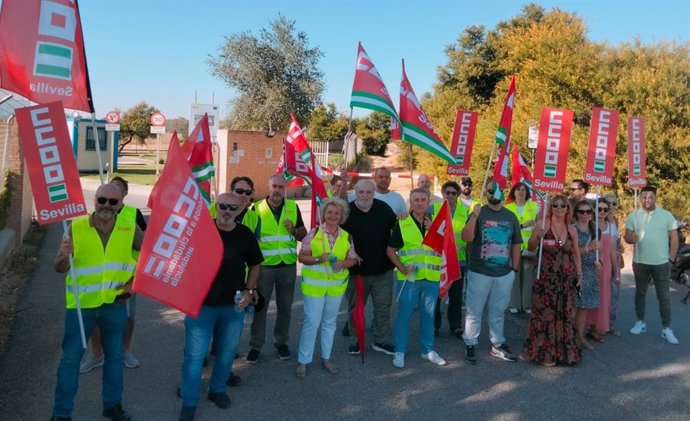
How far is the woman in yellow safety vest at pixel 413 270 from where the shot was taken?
5602 mm

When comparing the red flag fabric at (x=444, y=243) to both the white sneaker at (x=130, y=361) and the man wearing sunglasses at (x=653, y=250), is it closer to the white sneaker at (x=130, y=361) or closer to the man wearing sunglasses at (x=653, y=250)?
the man wearing sunglasses at (x=653, y=250)

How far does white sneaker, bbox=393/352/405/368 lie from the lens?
5.59 metres

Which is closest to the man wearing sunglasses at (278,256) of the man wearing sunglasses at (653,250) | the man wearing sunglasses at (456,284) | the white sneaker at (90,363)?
the white sneaker at (90,363)

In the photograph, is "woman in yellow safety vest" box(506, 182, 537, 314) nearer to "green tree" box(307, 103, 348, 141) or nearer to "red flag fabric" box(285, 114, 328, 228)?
"red flag fabric" box(285, 114, 328, 228)

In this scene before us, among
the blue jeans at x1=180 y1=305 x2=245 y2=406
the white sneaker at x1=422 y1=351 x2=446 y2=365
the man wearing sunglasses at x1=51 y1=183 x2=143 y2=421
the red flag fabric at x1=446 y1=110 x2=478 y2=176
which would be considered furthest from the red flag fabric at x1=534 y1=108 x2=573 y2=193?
the man wearing sunglasses at x1=51 y1=183 x2=143 y2=421

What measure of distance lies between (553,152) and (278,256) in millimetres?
3494

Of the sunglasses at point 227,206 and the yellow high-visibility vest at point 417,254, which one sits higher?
the sunglasses at point 227,206

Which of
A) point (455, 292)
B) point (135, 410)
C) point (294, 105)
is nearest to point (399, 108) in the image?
point (455, 292)

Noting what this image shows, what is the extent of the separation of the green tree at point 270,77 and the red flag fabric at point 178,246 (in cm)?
2579

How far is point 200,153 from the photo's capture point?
6.56m

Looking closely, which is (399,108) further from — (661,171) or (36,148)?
(661,171)

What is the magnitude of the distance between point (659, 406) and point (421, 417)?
7.06 ft

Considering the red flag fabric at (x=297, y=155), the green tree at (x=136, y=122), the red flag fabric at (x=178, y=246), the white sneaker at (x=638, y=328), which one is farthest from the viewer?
the green tree at (x=136, y=122)

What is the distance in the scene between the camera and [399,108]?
6.57 meters
